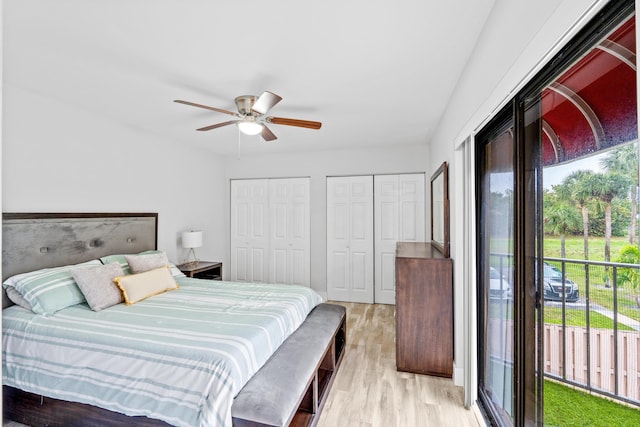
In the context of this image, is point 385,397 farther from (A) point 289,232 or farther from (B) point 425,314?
(A) point 289,232

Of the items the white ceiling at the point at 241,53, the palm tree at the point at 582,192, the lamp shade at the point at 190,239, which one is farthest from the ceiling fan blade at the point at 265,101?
the lamp shade at the point at 190,239

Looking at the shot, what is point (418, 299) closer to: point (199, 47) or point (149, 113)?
point (199, 47)

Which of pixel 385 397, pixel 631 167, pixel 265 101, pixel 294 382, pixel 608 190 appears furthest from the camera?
pixel 385 397

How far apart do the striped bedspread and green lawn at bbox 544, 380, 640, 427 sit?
1.47m

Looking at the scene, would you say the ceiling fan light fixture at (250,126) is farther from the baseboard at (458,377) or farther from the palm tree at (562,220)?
the baseboard at (458,377)

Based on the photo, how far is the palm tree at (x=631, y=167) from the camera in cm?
79

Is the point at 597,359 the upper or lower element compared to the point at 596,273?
lower

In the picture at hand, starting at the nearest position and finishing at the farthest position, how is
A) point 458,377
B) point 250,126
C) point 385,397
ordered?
1. point 385,397
2. point 458,377
3. point 250,126

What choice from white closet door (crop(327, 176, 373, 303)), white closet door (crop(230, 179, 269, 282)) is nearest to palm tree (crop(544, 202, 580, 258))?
white closet door (crop(327, 176, 373, 303))

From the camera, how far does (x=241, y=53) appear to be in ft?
6.43

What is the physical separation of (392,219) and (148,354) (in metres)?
3.58

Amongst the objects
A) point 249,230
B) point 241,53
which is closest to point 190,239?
point 249,230

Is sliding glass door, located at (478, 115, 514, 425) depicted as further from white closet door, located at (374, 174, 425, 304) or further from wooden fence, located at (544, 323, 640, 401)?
white closet door, located at (374, 174, 425, 304)

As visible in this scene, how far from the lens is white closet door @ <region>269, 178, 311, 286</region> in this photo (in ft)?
16.1
